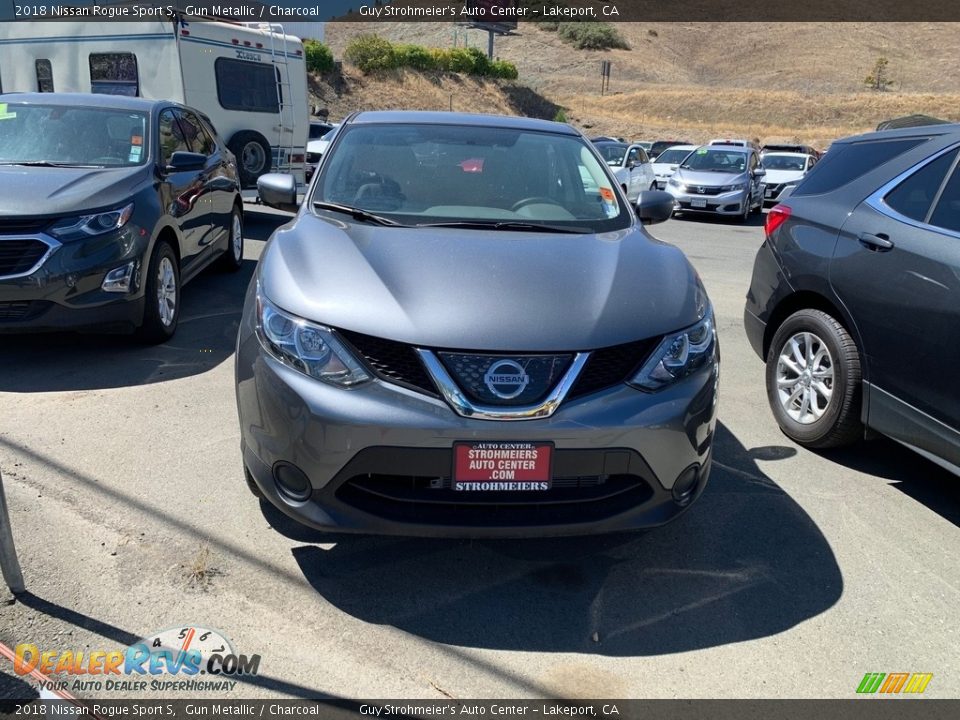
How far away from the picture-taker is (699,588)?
3.05 m

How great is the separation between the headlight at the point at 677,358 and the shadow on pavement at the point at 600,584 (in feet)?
2.74

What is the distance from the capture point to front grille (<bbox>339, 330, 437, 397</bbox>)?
8.59 ft

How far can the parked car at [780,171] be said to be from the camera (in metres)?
19.1

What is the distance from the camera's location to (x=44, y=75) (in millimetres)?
12281

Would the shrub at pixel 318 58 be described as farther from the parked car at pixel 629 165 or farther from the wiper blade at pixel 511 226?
the wiper blade at pixel 511 226

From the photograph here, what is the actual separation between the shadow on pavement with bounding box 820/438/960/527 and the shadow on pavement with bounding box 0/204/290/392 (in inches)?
158

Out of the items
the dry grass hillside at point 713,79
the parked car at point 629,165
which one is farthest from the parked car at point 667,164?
the dry grass hillside at point 713,79

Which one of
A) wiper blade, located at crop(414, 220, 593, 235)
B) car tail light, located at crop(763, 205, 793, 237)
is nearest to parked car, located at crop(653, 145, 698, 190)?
car tail light, located at crop(763, 205, 793, 237)

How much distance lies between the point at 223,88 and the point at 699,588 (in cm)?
1097

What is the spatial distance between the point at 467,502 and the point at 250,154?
35.6ft

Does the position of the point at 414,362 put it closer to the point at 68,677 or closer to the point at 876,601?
the point at 68,677

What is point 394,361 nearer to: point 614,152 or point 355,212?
point 355,212

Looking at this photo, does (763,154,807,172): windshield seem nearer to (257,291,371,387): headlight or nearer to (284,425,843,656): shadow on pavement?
(284,425,843,656): shadow on pavement

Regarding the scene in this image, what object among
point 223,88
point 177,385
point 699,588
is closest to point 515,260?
point 699,588
